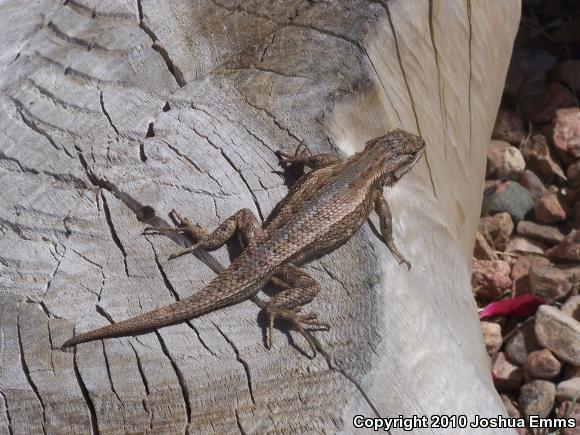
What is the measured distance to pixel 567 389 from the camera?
4043 millimetres

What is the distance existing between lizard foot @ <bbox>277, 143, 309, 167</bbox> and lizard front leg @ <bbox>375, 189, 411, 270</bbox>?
1.18 feet

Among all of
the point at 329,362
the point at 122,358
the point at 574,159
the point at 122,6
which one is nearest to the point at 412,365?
the point at 329,362

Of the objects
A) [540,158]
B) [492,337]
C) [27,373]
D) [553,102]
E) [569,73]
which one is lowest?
[492,337]

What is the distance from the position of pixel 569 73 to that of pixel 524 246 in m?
1.53

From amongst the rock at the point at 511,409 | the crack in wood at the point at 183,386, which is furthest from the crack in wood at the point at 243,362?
the rock at the point at 511,409

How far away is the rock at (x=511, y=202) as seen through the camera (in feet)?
17.1

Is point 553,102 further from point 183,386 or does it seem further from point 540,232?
point 183,386

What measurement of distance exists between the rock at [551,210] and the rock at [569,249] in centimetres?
28

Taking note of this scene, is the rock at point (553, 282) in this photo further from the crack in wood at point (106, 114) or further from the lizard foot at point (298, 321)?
the crack in wood at point (106, 114)

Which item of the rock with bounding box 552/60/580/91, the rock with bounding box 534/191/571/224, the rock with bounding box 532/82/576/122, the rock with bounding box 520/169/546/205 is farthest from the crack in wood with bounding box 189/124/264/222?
the rock with bounding box 552/60/580/91

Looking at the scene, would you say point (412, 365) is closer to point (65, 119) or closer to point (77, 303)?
point (77, 303)

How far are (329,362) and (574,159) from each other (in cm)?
370

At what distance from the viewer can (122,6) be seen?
3.40 m

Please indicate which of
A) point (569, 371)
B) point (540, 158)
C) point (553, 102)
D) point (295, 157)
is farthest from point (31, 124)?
point (553, 102)
